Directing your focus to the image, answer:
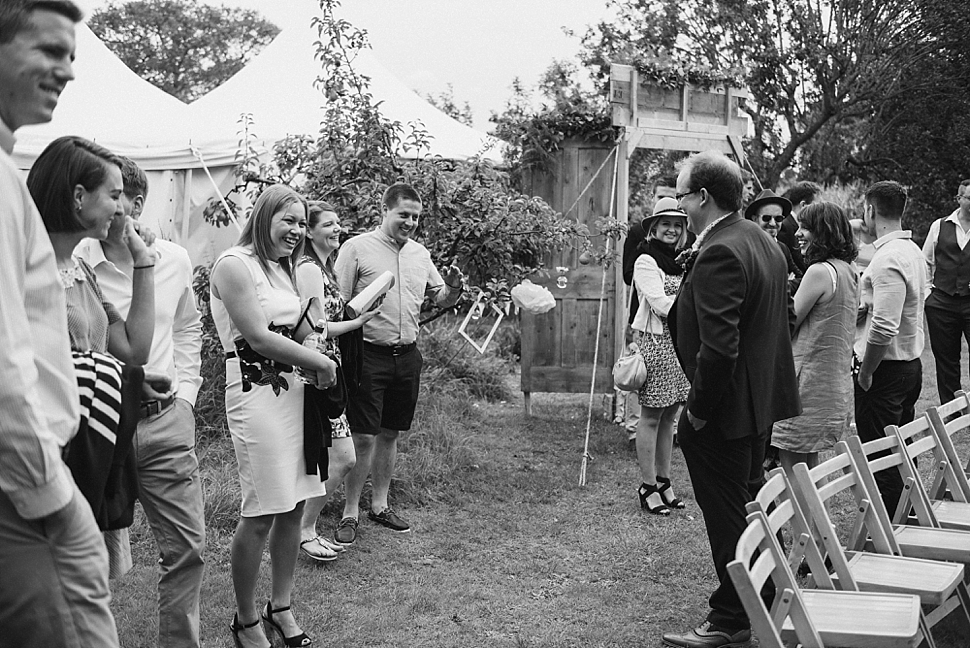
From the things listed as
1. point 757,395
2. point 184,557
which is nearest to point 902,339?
point 757,395

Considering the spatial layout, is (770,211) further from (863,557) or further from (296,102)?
(296,102)

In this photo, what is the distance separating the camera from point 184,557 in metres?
3.21

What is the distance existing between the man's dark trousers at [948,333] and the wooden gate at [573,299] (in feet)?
8.51

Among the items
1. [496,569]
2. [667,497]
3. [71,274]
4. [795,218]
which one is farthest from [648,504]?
[71,274]

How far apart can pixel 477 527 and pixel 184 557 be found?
2.79m

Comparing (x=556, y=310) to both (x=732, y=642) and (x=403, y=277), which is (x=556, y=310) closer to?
(x=403, y=277)

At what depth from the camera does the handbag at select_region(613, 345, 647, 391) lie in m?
6.02

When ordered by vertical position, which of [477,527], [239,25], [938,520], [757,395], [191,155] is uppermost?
[239,25]

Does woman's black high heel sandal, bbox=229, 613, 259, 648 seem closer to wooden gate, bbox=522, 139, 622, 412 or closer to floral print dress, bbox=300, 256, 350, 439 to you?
floral print dress, bbox=300, 256, 350, 439

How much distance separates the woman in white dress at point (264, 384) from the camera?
11.8 feet

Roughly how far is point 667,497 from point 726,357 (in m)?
2.64

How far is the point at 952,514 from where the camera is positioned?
425cm

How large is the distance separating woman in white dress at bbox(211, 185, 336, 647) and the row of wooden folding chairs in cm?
176

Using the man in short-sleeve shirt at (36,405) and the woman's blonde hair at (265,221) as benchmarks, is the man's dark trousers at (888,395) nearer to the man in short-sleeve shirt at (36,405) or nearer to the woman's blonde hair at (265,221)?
the woman's blonde hair at (265,221)
